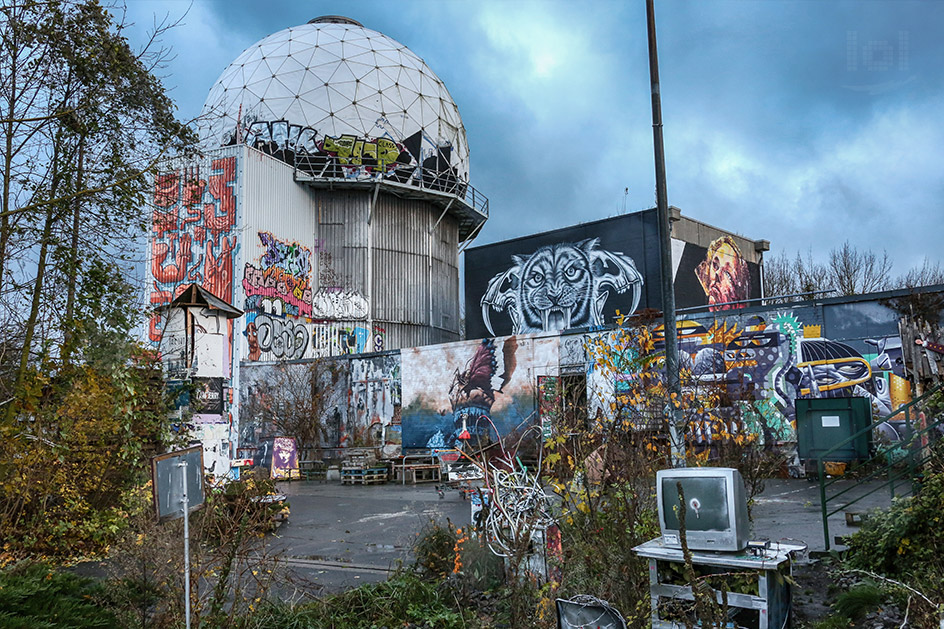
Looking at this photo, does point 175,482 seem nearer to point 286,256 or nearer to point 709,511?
point 709,511

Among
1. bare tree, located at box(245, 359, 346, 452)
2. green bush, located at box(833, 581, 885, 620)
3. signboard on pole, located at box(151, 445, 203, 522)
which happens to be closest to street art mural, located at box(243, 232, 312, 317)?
bare tree, located at box(245, 359, 346, 452)

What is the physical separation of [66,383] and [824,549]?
8.70 metres

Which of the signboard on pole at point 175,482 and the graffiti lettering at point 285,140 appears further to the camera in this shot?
the graffiti lettering at point 285,140

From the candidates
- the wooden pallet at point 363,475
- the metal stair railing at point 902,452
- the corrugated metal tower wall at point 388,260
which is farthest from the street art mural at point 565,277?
the metal stair railing at point 902,452

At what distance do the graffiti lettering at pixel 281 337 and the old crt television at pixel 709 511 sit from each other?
24158 millimetres

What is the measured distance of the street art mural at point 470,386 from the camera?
71.7 ft

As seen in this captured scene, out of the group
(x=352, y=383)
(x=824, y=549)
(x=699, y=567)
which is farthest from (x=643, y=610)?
(x=352, y=383)

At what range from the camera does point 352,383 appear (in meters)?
26.5

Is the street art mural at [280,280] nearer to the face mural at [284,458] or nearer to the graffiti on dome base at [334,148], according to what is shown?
the graffiti on dome base at [334,148]

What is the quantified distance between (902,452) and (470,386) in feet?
39.6

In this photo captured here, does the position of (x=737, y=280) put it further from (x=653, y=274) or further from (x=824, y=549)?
(x=824, y=549)

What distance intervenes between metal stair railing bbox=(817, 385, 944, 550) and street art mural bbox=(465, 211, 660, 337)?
14.0 metres

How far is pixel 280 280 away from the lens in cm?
2909

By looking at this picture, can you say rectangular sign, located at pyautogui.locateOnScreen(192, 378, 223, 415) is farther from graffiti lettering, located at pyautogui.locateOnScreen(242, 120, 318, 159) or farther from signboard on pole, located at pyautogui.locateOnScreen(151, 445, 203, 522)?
graffiti lettering, located at pyautogui.locateOnScreen(242, 120, 318, 159)
